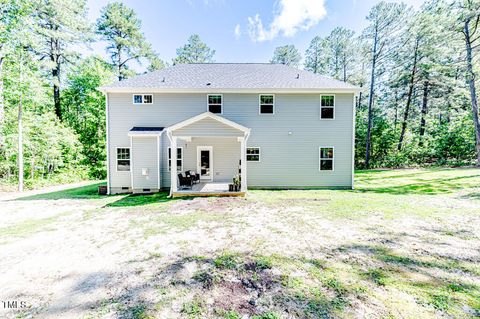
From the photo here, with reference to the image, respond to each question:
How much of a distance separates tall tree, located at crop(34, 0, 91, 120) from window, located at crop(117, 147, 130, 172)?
10296 mm

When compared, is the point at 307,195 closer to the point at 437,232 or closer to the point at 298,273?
the point at 437,232

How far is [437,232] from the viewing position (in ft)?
16.4

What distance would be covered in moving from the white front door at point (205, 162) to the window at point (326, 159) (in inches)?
237

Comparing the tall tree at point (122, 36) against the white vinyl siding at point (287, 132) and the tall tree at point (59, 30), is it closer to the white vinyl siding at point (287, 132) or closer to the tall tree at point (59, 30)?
the tall tree at point (59, 30)

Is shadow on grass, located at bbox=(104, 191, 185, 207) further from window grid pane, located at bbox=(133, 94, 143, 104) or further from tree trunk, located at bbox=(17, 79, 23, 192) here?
tree trunk, located at bbox=(17, 79, 23, 192)

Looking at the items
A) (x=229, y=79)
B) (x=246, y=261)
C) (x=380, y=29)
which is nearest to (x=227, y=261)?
(x=246, y=261)

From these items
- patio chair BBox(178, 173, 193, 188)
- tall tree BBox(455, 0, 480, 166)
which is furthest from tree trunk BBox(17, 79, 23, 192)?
tall tree BBox(455, 0, 480, 166)

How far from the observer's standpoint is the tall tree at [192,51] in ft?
88.0

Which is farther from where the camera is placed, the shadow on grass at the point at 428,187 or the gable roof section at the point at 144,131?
the gable roof section at the point at 144,131

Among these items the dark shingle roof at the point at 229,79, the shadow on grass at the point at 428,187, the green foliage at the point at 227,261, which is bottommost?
the green foliage at the point at 227,261

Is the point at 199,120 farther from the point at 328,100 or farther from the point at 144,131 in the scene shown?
the point at 328,100

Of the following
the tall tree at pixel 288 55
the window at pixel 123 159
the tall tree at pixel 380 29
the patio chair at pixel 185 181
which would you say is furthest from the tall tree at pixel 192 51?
the patio chair at pixel 185 181

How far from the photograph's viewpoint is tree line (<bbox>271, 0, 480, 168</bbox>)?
1535cm

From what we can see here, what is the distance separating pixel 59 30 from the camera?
16.5 metres
